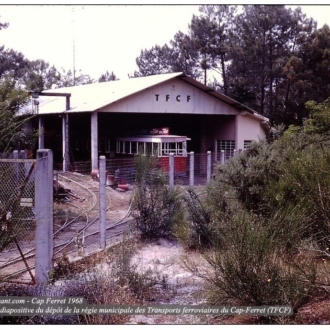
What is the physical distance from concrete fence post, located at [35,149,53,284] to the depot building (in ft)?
9.28

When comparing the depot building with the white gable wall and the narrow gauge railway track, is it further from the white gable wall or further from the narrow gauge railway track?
the narrow gauge railway track

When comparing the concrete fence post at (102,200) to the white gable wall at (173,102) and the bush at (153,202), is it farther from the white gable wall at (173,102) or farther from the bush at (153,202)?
the white gable wall at (173,102)

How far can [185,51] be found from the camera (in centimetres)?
809

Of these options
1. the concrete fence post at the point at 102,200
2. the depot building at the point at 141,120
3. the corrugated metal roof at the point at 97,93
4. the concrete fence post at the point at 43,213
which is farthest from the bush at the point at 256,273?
the corrugated metal roof at the point at 97,93

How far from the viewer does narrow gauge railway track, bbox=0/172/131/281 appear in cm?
665

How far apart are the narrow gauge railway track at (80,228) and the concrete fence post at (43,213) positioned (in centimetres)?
33

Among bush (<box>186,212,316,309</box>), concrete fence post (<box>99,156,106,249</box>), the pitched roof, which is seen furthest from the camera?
the pitched roof

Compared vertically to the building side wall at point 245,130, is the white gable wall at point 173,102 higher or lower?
higher

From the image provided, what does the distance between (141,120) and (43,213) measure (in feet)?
41.4

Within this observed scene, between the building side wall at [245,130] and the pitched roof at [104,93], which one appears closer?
the pitched roof at [104,93]

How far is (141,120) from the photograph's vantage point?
58.8 feet

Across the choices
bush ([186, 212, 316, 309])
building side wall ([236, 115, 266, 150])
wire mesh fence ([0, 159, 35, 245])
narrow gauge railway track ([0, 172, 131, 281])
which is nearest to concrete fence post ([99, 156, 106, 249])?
narrow gauge railway track ([0, 172, 131, 281])

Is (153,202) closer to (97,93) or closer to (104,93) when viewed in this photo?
(97,93)

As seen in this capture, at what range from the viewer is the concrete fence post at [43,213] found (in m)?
5.33
